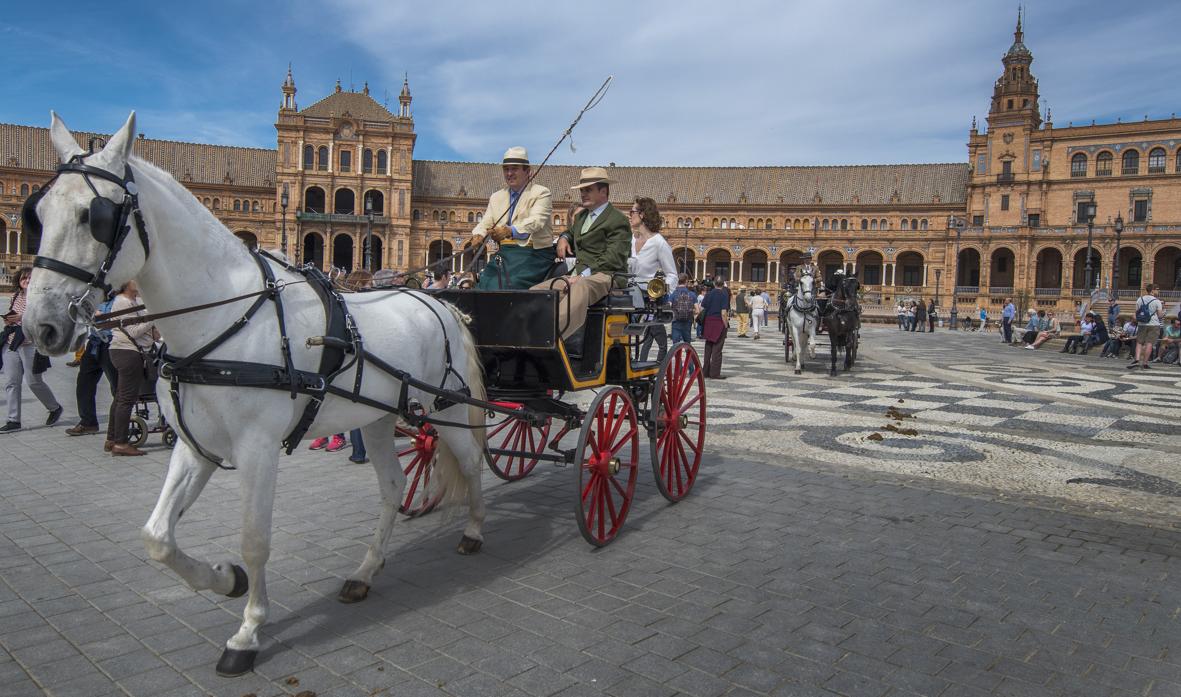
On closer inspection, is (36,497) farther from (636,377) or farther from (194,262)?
(636,377)

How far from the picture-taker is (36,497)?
19.0 feet

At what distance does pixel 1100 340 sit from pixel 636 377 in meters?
22.8

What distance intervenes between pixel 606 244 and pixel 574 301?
0.86 m

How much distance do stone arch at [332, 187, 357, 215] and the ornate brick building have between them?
0.14 metres

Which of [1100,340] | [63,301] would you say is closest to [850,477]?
[63,301]

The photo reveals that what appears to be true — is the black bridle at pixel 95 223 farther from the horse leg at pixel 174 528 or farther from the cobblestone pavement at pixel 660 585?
the cobblestone pavement at pixel 660 585

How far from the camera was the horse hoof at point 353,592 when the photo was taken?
4004mm

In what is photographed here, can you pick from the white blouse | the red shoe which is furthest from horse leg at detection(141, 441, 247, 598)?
the red shoe

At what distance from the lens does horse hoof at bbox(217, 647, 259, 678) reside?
322 centimetres

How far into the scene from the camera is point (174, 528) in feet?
11.3

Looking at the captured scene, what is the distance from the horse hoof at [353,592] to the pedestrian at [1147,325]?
64.8 feet

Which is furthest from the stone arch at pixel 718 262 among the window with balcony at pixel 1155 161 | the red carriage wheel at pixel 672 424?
the red carriage wheel at pixel 672 424

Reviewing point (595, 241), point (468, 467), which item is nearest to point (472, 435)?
point (468, 467)

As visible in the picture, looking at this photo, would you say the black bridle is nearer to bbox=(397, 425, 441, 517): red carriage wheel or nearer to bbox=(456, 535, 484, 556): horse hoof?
bbox=(456, 535, 484, 556): horse hoof
